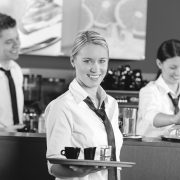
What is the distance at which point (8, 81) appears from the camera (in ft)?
13.8

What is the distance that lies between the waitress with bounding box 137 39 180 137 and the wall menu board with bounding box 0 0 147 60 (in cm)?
233

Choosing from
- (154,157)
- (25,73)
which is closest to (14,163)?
(154,157)

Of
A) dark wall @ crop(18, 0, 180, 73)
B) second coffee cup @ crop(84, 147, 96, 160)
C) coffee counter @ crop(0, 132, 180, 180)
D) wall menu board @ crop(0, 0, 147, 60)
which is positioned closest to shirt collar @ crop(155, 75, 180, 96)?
coffee counter @ crop(0, 132, 180, 180)

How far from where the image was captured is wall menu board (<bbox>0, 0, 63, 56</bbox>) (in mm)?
6090

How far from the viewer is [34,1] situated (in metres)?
6.08

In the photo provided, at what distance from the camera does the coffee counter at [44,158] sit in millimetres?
2986

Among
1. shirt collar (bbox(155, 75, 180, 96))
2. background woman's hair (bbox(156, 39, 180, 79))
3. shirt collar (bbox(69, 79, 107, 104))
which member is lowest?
shirt collar (bbox(69, 79, 107, 104))

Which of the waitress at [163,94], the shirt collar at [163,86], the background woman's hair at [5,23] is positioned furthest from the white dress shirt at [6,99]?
the shirt collar at [163,86]

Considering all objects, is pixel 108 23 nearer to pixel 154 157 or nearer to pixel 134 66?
pixel 134 66

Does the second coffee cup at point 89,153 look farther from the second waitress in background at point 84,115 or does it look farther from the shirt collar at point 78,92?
the shirt collar at point 78,92

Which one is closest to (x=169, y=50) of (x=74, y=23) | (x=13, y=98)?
(x=13, y=98)

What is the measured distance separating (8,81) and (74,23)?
7.01 feet

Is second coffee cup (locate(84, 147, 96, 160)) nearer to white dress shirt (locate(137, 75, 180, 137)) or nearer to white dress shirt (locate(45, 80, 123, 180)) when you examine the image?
white dress shirt (locate(45, 80, 123, 180))

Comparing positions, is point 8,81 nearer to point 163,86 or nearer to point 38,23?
point 163,86
